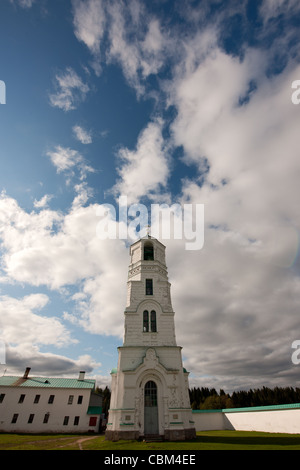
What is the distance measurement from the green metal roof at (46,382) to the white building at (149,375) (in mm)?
17796

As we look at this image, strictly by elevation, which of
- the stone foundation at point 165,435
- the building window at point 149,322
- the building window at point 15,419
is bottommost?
the stone foundation at point 165,435

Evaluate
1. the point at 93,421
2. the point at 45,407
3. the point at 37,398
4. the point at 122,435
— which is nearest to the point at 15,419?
the point at 37,398

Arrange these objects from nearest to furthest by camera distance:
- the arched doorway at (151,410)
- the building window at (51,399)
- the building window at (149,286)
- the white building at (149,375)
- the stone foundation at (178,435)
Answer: the stone foundation at (178,435), the white building at (149,375), the arched doorway at (151,410), the building window at (149,286), the building window at (51,399)

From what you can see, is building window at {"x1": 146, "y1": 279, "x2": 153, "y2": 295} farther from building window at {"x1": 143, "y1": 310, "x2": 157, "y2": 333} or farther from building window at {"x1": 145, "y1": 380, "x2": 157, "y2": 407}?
building window at {"x1": 145, "y1": 380, "x2": 157, "y2": 407}

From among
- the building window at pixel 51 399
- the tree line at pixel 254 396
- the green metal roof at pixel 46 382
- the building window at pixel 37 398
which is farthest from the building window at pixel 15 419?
the tree line at pixel 254 396

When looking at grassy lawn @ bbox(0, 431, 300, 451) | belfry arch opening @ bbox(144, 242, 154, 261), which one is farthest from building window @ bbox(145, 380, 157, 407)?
belfry arch opening @ bbox(144, 242, 154, 261)

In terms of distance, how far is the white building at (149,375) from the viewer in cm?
1742

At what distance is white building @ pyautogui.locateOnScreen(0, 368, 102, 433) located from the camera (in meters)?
30.2

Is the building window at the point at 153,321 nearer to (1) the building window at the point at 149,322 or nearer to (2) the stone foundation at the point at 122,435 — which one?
(1) the building window at the point at 149,322

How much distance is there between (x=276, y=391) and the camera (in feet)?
296
